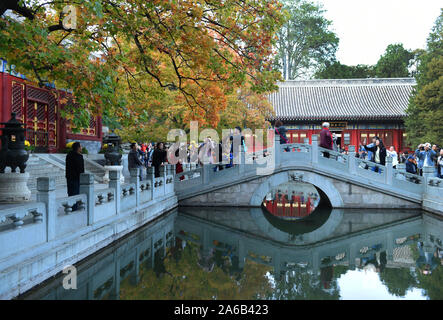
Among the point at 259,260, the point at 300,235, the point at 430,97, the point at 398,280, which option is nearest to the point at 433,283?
the point at 398,280

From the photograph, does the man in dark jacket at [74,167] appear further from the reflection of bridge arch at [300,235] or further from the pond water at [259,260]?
the reflection of bridge arch at [300,235]

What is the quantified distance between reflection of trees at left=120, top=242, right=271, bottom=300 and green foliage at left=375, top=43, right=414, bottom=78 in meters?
36.4

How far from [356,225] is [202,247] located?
4.65 metres

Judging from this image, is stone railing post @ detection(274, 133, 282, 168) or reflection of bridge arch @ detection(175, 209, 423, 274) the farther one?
stone railing post @ detection(274, 133, 282, 168)

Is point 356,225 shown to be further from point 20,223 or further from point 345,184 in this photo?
point 20,223

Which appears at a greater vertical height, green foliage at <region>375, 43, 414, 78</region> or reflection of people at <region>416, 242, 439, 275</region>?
green foliage at <region>375, 43, 414, 78</region>

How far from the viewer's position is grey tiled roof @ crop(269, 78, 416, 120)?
2744 cm

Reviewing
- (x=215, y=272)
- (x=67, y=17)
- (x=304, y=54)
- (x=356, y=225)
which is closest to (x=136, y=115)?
(x=67, y=17)

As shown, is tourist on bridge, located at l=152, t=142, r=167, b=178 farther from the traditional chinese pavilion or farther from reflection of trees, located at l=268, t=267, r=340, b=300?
the traditional chinese pavilion

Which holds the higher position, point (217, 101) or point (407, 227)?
point (217, 101)

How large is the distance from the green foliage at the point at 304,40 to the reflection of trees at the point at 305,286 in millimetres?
31881

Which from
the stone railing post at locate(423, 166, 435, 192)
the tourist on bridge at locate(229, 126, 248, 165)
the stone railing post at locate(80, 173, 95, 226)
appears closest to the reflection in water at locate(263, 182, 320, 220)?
the tourist on bridge at locate(229, 126, 248, 165)

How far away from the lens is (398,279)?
6188 millimetres

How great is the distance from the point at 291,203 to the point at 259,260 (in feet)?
29.2
